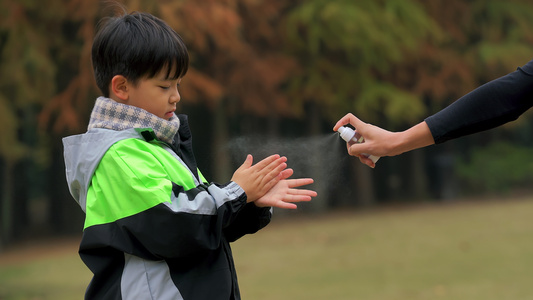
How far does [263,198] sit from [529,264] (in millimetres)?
6284

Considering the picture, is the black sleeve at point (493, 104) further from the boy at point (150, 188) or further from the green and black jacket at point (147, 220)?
the green and black jacket at point (147, 220)

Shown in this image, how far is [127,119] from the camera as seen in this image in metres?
2.19

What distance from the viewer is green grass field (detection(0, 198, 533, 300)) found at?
22.5ft

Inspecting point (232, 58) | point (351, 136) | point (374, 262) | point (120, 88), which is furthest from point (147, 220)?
point (232, 58)

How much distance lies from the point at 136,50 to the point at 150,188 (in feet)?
1.58

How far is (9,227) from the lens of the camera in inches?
580

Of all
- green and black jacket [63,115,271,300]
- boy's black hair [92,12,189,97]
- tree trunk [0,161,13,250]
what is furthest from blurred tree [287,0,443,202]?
green and black jacket [63,115,271,300]

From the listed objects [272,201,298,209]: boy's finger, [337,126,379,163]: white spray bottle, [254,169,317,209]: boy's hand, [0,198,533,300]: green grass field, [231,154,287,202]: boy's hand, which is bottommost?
[0,198,533,300]: green grass field

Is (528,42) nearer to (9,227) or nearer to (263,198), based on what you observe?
(9,227)

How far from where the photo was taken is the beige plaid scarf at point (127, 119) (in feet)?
7.15

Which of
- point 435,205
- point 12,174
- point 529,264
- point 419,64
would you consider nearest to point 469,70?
point 419,64

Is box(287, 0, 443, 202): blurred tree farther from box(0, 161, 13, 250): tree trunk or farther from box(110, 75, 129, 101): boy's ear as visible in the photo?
box(110, 75, 129, 101): boy's ear

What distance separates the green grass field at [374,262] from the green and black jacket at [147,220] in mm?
4643

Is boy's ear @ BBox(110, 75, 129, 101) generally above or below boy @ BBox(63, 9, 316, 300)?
above
